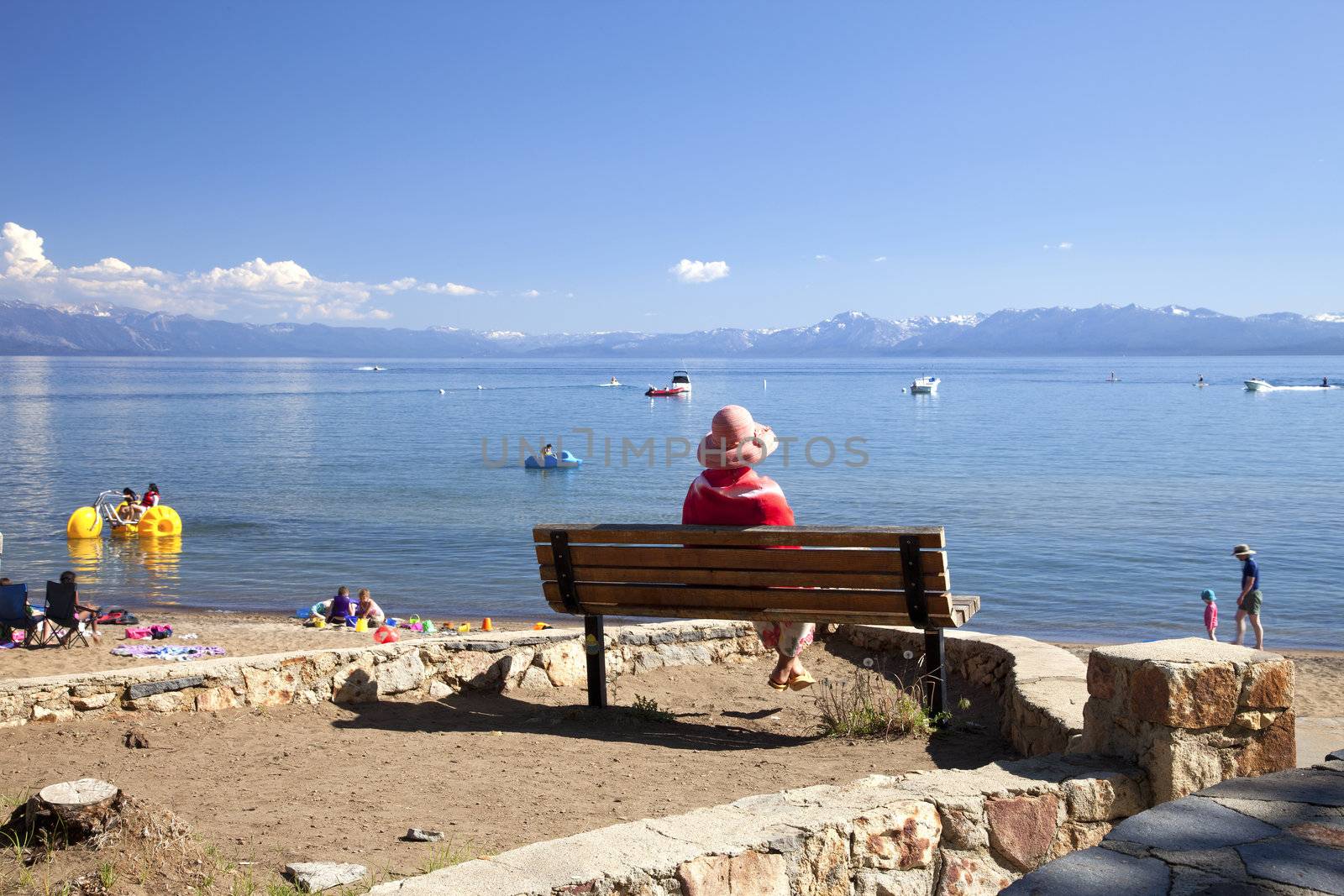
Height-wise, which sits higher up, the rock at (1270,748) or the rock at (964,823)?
the rock at (1270,748)

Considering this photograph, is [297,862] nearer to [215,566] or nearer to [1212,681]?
[1212,681]

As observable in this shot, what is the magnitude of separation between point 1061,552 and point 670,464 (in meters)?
24.1

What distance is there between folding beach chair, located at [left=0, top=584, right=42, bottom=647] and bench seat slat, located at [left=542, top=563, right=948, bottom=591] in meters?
8.90

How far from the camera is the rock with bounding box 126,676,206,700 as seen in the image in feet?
17.2

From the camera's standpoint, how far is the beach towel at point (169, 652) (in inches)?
437

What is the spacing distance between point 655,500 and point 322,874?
2796 centimetres

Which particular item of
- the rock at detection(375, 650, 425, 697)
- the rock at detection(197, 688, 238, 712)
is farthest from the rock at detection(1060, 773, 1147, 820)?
the rock at detection(197, 688, 238, 712)

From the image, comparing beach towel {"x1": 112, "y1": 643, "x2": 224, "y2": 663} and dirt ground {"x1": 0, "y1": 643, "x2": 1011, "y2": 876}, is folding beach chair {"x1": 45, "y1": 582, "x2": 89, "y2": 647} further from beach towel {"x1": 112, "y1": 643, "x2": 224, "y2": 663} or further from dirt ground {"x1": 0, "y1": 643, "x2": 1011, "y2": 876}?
dirt ground {"x1": 0, "y1": 643, "x2": 1011, "y2": 876}

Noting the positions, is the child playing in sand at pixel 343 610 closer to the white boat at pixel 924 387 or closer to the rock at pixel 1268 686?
the rock at pixel 1268 686

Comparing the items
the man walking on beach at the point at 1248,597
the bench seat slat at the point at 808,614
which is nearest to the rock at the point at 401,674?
the bench seat slat at the point at 808,614

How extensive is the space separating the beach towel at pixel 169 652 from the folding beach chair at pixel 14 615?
3.07 feet

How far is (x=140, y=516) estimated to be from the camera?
77.7 ft

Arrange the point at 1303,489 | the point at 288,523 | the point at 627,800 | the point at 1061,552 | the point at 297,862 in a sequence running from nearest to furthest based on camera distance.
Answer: the point at 297,862
the point at 627,800
the point at 1061,552
the point at 288,523
the point at 1303,489

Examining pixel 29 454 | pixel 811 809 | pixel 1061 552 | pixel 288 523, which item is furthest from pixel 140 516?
pixel 29 454
